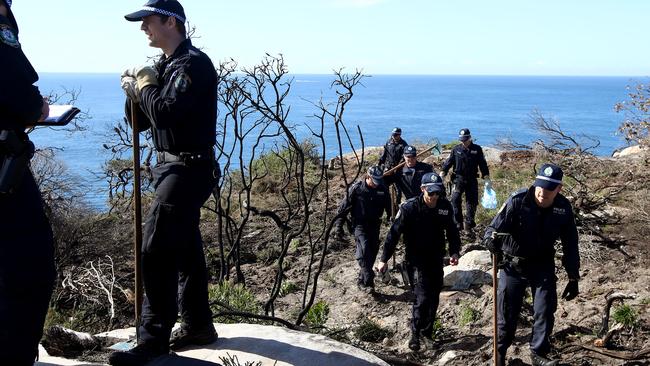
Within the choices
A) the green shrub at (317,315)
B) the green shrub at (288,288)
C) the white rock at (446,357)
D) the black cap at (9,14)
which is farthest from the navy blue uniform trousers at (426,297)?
the black cap at (9,14)

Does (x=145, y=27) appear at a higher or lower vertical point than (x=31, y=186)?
higher

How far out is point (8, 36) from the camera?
2.92m

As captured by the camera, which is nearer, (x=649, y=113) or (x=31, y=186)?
(x=31, y=186)

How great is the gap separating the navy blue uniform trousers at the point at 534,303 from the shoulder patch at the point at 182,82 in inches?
159

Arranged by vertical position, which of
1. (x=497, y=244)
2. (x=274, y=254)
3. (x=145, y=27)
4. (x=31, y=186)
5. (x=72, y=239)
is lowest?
(x=274, y=254)

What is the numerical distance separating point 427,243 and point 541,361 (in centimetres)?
200

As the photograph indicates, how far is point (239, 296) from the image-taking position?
7410 millimetres

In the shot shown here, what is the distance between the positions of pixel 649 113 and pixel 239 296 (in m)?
9.32

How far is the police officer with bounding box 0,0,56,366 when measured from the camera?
2959 millimetres

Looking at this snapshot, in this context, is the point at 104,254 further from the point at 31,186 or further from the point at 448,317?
the point at 31,186

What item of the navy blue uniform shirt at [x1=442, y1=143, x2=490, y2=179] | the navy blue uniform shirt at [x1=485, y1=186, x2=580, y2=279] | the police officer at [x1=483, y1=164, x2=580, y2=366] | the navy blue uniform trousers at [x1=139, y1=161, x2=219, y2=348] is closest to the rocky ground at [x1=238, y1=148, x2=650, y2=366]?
the police officer at [x1=483, y1=164, x2=580, y2=366]

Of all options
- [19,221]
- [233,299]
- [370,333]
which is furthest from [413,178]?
[19,221]

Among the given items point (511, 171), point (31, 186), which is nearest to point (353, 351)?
point (31, 186)

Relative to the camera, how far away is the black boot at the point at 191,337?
441cm
